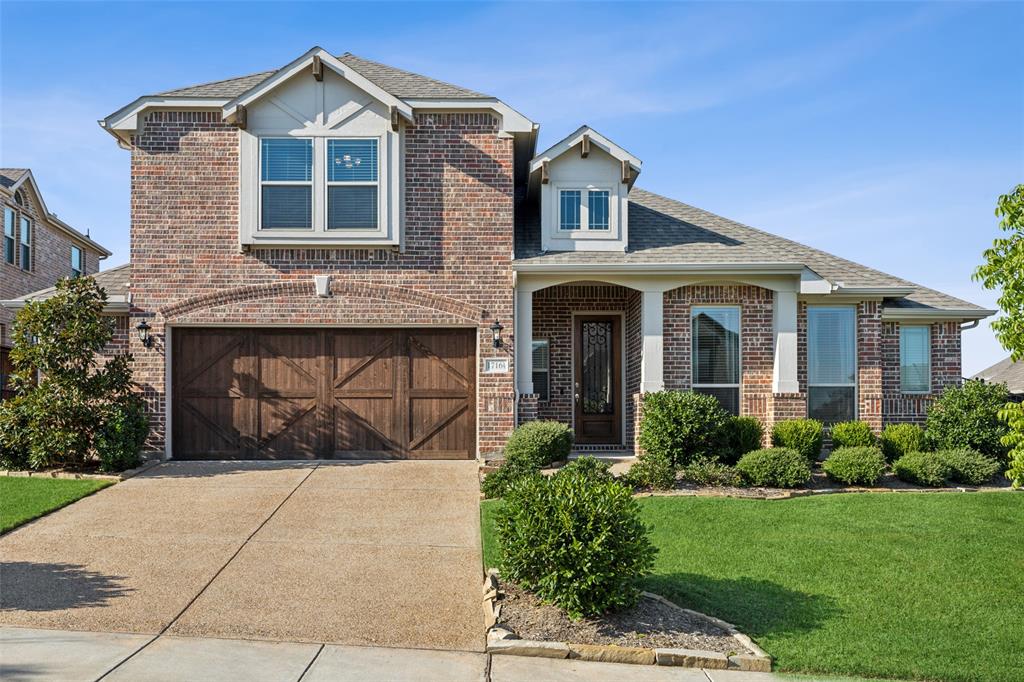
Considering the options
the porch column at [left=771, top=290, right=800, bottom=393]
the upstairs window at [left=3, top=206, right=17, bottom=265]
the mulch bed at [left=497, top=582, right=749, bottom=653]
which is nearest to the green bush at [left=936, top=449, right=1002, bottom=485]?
the porch column at [left=771, top=290, right=800, bottom=393]

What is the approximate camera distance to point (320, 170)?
46.0ft

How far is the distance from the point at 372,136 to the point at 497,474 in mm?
6230

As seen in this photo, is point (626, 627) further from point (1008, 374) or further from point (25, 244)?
point (1008, 374)

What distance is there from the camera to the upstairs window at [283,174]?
46.1 feet

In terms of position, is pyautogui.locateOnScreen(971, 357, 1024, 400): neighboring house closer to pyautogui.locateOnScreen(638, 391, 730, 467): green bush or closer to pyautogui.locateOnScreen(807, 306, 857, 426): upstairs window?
pyautogui.locateOnScreen(807, 306, 857, 426): upstairs window

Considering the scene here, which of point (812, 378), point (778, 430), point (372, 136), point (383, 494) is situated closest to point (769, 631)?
point (383, 494)

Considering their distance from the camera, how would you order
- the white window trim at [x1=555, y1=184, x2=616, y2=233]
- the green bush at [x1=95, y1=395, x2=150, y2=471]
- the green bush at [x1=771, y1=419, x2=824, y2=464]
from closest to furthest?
the green bush at [x1=95, y1=395, x2=150, y2=471] < the green bush at [x1=771, y1=419, x2=824, y2=464] < the white window trim at [x1=555, y1=184, x2=616, y2=233]

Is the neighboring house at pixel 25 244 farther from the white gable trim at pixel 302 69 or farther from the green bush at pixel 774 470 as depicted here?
the green bush at pixel 774 470

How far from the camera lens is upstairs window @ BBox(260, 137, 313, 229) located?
14055mm

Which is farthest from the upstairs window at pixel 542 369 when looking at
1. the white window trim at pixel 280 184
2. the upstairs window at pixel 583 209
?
the white window trim at pixel 280 184

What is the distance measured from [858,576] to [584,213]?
8.48 m

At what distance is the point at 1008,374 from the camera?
104 feet

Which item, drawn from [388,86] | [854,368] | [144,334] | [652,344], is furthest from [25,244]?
[854,368]

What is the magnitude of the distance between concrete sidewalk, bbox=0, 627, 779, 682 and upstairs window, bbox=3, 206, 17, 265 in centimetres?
1925
